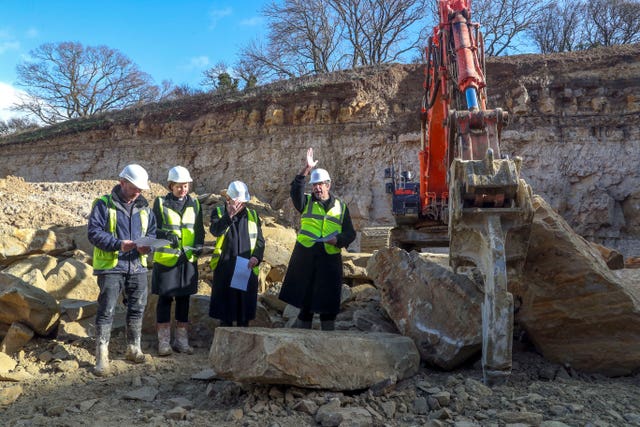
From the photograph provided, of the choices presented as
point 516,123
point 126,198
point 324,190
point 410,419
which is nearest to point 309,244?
point 324,190

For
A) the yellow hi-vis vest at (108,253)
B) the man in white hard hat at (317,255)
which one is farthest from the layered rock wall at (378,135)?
the yellow hi-vis vest at (108,253)

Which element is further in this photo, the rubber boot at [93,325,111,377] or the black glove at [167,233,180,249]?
the black glove at [167,233,180,249]

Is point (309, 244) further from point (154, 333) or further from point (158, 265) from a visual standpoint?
point (154, 333)

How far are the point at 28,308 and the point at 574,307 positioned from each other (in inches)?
179

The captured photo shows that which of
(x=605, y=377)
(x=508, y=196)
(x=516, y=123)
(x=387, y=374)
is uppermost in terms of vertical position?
(x=516, y=123)

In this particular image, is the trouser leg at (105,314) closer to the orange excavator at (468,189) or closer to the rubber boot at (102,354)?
the rubber boot at (102,354)

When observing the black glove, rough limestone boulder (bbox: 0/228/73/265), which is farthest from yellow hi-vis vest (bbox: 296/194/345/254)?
rough limestone boulder (bbox: 0/228/73/265)

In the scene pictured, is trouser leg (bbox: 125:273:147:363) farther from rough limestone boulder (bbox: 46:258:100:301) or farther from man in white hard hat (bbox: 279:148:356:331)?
rough limestone boulder (bbox: 46:258:100:301)

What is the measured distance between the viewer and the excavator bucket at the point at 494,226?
10.7ft

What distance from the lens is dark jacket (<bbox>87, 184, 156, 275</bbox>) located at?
389 cm

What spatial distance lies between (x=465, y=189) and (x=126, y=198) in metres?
2.70

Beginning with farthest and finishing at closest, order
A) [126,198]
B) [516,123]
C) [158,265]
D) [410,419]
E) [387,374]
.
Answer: [516,123] → [158,265] → [126,198] → [387,374] → [410,419]

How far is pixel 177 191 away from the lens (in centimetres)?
449

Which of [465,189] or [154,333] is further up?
[465,189]
